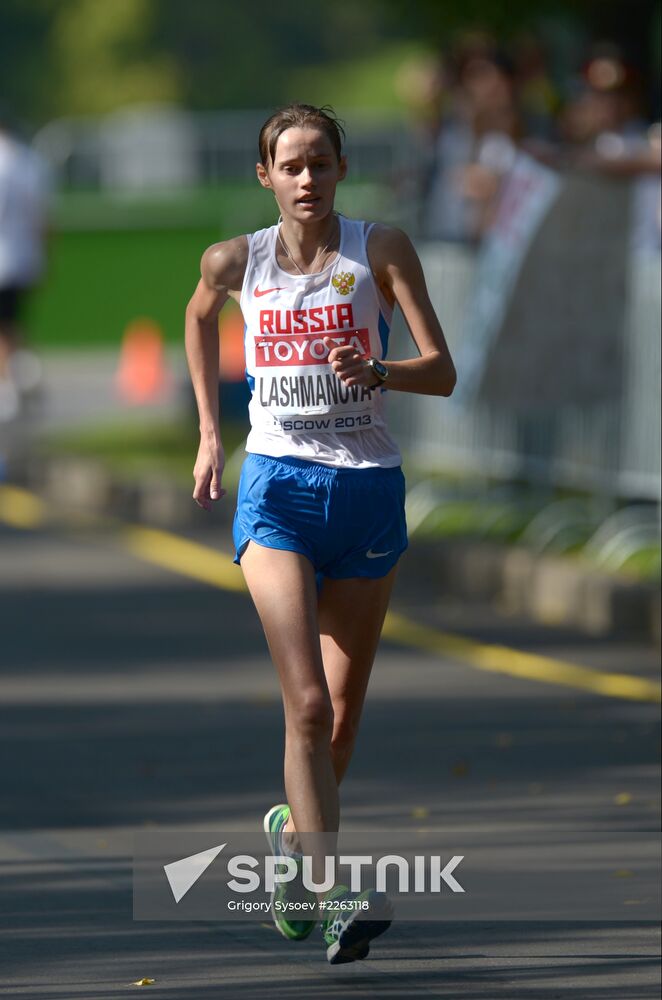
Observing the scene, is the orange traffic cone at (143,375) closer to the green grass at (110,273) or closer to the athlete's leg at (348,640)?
the green grass at (110,273)

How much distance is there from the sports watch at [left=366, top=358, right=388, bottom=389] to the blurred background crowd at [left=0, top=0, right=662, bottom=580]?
541 centimetres

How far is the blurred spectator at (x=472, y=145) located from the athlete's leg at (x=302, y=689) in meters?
5.96

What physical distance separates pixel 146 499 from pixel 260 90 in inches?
1996

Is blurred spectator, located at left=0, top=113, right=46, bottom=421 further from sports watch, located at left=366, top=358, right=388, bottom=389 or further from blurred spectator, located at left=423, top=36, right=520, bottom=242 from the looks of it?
sports watch, located at left=366, top=358, right=388, bottom=389

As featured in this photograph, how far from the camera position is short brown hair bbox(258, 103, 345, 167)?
5.29 metres

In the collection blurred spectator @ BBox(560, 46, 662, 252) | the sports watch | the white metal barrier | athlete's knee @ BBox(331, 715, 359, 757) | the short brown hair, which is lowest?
the white metal barrier

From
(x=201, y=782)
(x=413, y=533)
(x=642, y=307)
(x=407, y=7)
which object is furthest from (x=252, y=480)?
(x=407, y=7)

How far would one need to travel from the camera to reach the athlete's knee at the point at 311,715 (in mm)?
5195

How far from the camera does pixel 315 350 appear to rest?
17.3 ft

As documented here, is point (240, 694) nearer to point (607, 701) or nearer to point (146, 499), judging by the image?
point (607, 701)

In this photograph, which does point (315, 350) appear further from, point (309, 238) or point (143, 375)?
point (143, 375)

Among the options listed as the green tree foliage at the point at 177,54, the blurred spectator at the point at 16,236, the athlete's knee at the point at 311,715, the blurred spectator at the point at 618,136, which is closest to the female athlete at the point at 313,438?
the athlete's knee at the point at 311,715

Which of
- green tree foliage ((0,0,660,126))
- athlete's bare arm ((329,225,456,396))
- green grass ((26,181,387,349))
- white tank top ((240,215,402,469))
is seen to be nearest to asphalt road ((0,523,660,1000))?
white tank top ((240,215,402,469))

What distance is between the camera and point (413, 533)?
39.3 feet
